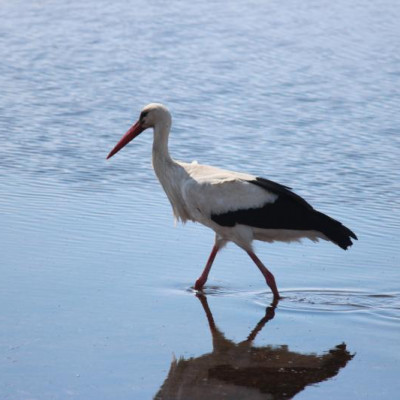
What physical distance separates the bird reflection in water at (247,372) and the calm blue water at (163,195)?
4 cm

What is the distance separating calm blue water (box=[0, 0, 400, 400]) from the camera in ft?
22.5

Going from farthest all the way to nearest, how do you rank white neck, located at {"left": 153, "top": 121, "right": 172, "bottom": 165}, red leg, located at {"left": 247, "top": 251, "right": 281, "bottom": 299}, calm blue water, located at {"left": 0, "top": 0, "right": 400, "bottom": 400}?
white neck, located at {"left": 153, "top": 121, "right": 172, "bottom": 165} → red leg, located at {"left": 247, "top": 251, "right": 281, "bottom": 299} → calm blue water, located at {"left": 0, "top": 0, "right": 400, "bottom": 400}

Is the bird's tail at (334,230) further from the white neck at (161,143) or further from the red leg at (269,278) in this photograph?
the white neck at (161,143)

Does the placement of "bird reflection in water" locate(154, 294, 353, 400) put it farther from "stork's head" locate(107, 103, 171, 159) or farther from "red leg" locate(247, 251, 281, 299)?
"stork's head" locate(107, 103, 171, 159)

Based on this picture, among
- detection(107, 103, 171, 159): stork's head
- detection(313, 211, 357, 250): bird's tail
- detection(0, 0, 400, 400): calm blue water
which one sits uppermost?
detection(107, 103, 171, 159): stork's head

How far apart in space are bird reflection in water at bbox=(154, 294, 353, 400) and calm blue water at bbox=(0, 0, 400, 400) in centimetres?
4

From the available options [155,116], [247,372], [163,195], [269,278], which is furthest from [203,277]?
[163,195]

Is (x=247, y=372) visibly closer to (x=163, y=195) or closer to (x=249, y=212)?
(x=249, y=212)

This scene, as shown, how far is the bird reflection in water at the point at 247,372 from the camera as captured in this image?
6.31 m

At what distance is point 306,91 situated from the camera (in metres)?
15.8

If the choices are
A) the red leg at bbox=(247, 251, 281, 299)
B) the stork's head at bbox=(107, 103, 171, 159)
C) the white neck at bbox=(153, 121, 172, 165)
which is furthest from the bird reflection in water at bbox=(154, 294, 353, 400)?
the stork's head at bbox=(107, 103, 171, 159)

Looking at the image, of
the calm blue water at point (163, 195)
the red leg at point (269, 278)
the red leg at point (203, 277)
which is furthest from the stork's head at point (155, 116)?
the red leg at point (269, 278)

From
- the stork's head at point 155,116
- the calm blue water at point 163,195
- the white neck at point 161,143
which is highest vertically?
the stork's head at point 155,116

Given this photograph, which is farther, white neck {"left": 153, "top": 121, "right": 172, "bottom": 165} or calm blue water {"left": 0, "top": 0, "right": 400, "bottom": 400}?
white neck {"left": 153, "top": 121, "right": 172, "bottom": 165}
